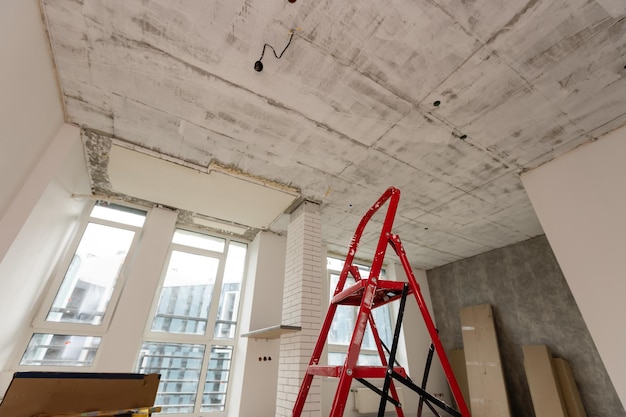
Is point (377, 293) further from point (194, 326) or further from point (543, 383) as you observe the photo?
point (543, 383)

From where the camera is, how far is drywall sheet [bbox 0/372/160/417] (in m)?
1.62

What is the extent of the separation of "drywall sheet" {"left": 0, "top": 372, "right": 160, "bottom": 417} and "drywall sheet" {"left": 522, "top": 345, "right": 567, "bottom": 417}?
5.68m

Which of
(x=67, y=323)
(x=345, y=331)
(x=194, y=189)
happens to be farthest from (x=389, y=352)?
(x=345, y=331)

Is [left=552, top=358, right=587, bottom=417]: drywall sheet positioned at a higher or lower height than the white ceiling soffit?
lower

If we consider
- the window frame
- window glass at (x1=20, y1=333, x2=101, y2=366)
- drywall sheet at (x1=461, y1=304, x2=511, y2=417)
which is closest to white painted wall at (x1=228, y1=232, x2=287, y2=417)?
the window frame

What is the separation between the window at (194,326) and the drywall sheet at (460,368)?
473cm

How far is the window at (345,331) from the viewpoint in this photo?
231 inches

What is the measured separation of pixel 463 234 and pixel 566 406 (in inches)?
118

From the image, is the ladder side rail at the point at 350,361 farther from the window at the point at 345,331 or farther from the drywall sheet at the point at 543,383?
the drywall sheet at the point at 543,383

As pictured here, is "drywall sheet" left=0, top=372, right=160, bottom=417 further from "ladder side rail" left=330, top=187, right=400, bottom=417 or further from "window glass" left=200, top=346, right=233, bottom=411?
"window glass" left=200, top=346, right=233, bottom=411

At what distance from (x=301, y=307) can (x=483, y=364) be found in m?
4.20

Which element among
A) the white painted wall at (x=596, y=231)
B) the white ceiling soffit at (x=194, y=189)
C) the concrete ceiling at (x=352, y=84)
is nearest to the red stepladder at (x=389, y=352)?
the concrete ceiling at (x=352, y=84)

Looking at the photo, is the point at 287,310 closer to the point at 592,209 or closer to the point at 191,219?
the point at 191,219

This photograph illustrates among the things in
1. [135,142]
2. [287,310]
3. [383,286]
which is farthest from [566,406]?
[135,142]
